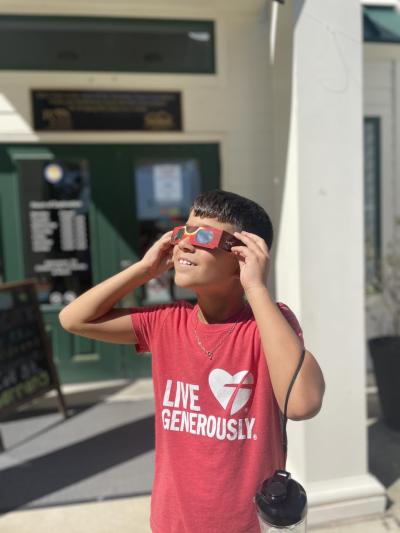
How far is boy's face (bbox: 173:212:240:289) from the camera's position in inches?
47.3

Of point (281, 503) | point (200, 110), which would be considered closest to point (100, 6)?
point (200, 110)

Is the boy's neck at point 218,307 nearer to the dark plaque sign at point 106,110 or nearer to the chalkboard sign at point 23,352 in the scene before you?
the chalkboard sign at point 23,352

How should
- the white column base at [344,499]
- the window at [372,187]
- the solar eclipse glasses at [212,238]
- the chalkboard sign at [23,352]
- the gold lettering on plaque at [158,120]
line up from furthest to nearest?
the window at [372,187], the gold lettering on plaque at [158,120], the chalkboard sign at [23,352], the white column base at [344,499], the solar eclipse glasses at [212,238]

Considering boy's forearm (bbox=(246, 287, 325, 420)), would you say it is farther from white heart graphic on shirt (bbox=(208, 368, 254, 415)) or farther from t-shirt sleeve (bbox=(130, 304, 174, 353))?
t-shirt sleeve (bbox=(130, 304, 174, 353))

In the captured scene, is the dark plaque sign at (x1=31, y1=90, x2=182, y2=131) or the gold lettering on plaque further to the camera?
the gold lettering on plaque

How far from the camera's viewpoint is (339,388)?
8.49 feet

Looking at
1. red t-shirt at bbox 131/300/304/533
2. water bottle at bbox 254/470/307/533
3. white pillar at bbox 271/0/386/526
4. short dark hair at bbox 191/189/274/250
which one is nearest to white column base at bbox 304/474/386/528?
white pillar at bbox 271/0/386/526

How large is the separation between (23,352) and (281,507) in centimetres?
337

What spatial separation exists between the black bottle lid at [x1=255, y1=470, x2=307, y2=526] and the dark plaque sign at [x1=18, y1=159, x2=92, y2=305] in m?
3.85

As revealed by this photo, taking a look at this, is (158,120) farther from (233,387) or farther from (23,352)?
(233,387)

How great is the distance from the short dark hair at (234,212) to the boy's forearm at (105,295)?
11.6 inches

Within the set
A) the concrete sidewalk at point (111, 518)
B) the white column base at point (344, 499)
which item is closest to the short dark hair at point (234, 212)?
the white column base at point (344, 499)

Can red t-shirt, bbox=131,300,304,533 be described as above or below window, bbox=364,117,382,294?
below

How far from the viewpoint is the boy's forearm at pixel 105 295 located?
1.41 meters
